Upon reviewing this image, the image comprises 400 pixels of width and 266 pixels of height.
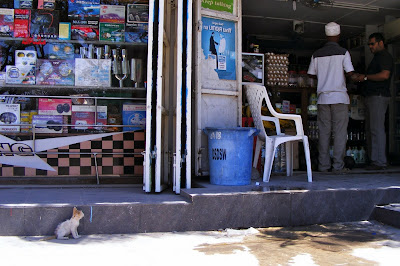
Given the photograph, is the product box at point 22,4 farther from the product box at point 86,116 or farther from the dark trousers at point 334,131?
the dark trousers at point 334,131

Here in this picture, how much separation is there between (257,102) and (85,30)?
7.95 feet

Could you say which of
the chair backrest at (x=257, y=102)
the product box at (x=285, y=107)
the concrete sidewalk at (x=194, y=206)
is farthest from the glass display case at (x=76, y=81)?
the product box at (x=285, y=107)

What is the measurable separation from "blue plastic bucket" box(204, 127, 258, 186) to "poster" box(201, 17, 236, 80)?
1.02 m

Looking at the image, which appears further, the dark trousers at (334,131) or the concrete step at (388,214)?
the dark trousers at (334,131)

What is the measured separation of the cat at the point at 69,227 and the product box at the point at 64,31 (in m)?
2.57

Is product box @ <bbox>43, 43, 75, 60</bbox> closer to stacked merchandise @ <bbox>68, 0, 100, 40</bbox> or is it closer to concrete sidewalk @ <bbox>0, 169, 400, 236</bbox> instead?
stacked merchandise @ <bbox>68, 0, 100, 40</bbox>

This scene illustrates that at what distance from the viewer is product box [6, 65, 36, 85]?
4848 mm

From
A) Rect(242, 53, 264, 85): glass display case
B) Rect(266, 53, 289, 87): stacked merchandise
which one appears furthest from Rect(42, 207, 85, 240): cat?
Rect(266, 53, 289, 87): stacked merchandise

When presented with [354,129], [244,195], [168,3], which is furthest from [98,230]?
[354,129]

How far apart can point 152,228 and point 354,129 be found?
477 centimetres

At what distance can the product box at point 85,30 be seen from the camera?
5004 mm

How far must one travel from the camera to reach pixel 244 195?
12.3ft

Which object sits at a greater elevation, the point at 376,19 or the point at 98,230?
the point at 376,19

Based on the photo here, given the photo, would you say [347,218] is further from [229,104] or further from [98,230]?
[98,230]
